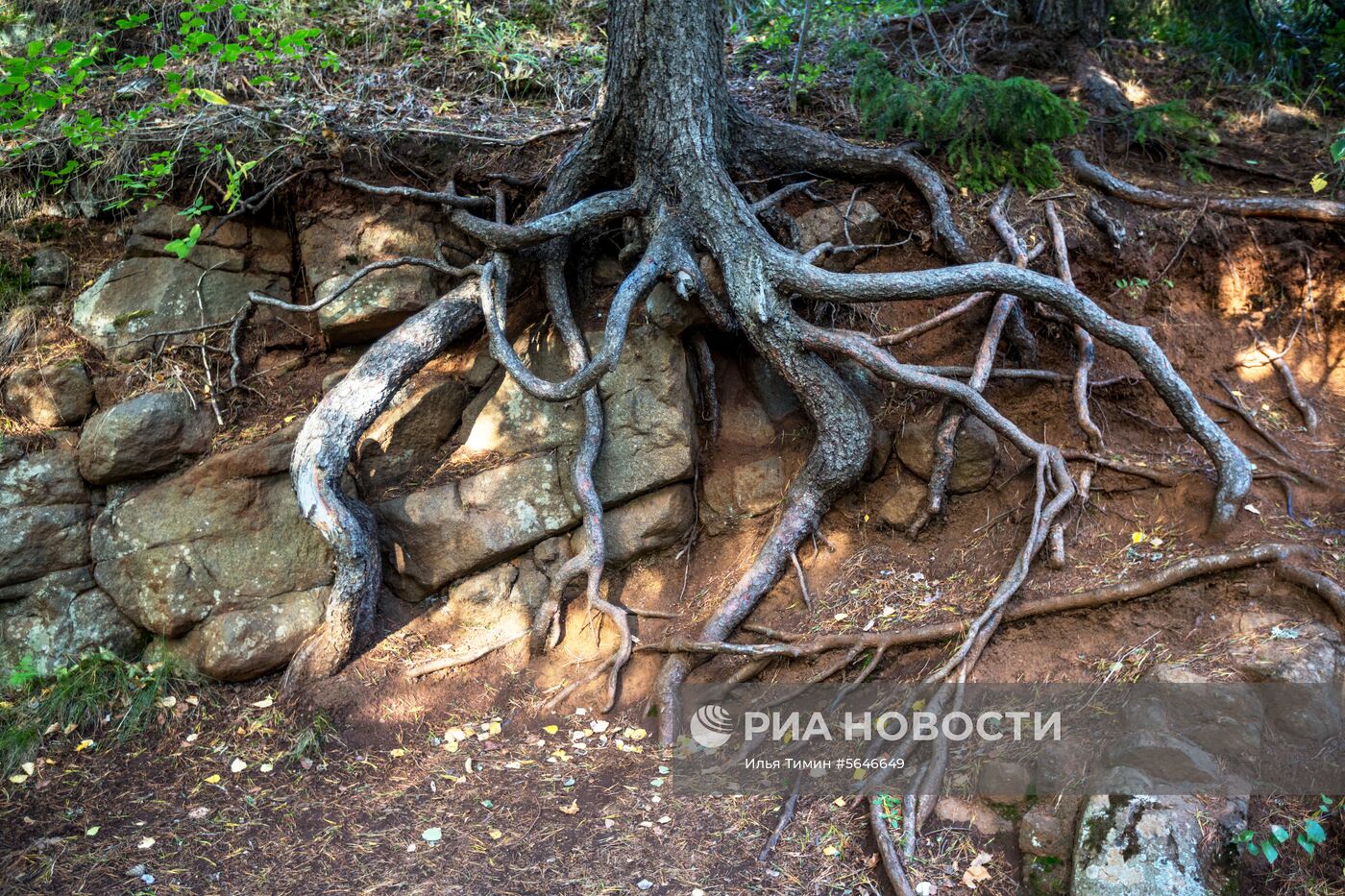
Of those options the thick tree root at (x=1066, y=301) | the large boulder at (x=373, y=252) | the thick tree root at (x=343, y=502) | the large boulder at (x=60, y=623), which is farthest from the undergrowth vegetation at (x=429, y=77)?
the large boulder at (x=60, y=623)

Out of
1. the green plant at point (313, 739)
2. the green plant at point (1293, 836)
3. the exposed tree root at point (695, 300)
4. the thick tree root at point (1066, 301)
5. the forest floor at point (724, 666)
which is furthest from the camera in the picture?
the exposed tree root at point (695, 300)

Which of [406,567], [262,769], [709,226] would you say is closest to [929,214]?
[709,226]

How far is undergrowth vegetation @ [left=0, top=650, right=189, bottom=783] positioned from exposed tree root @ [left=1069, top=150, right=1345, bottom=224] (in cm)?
697

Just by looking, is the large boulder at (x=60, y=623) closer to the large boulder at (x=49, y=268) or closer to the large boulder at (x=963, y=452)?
the large boulder at (x=49, y=268)

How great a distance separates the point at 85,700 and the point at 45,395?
2.09m

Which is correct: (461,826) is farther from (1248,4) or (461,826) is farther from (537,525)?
(1248,4)

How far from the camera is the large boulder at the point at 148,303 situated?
6.07 meters

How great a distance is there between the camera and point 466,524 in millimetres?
5758

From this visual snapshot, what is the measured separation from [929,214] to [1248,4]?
12.6 feet

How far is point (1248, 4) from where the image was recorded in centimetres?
732

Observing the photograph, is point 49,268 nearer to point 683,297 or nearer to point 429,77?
point 429,77

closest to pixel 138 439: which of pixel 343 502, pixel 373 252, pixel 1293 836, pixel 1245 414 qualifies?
pixel 343 502

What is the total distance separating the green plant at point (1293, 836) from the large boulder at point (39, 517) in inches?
259

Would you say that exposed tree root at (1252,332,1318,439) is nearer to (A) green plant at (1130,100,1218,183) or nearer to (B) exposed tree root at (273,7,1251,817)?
(B) exposed tree root at (273,7,1251,817)
